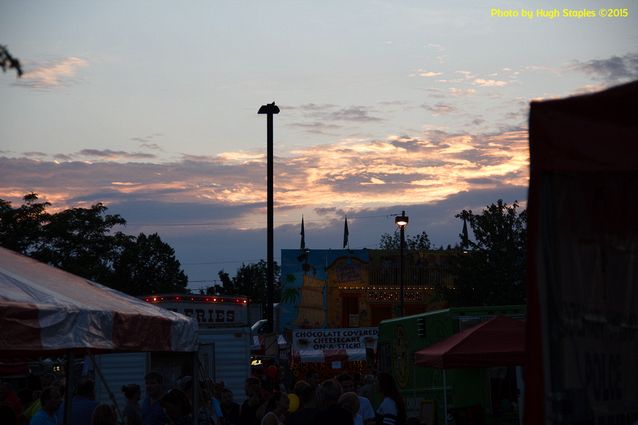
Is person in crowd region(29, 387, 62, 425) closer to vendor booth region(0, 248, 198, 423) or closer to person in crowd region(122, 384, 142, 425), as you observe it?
vendor booth region(0, 248, 198, 423)

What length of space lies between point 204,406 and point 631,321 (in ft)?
29.1

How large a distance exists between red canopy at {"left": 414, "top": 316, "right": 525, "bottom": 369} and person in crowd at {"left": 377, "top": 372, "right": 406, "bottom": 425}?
137 cm

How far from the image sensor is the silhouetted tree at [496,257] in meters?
40.2

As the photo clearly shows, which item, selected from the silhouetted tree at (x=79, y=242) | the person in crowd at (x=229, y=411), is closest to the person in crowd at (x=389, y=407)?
the person in crowd at (x=229, y=411)

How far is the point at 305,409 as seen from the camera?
1045 centimetres

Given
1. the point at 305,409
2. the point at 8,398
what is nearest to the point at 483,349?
the point at 305,409

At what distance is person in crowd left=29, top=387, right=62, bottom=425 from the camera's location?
10.1 meters

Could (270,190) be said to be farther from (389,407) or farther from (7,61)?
(7,61)

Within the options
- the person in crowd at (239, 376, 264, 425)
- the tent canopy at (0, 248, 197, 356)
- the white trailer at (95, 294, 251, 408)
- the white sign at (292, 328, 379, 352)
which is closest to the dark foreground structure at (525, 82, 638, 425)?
the tent canopy at (0, 248, 197, 356)

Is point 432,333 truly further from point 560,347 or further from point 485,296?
point 485,296

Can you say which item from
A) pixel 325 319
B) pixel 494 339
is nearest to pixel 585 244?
pixel 494 339

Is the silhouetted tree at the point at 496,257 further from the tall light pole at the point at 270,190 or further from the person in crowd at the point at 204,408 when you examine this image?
the person in crowd at the point at 204,408

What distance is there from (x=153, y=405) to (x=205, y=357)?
966 cm

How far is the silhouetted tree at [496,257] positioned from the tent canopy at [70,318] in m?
31.0
